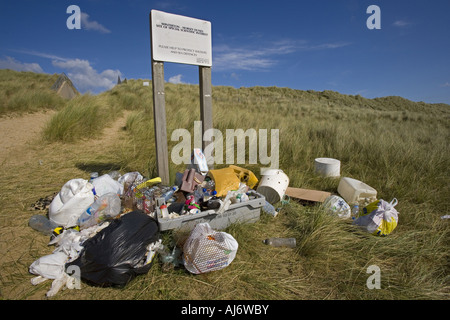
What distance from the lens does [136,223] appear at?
80.0 inches

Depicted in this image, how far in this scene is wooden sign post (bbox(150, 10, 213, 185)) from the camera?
2.87 meters

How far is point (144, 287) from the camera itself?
1781 millimetres

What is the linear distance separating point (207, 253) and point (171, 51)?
2.61m

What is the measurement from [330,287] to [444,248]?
5.03ft

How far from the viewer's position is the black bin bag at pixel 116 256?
68.3 inches

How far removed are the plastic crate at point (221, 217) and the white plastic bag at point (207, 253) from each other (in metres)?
0.31

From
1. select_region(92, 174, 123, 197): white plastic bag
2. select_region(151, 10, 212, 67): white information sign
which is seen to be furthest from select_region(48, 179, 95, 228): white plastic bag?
select_region(151, 10, 212, 67): white information sign

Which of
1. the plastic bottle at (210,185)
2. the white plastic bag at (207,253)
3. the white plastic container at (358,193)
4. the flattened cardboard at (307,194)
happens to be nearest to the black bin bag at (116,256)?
the white plastic bag at (207,253)

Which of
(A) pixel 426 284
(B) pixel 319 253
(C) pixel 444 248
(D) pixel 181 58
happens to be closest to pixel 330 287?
(B) pixel 319 253

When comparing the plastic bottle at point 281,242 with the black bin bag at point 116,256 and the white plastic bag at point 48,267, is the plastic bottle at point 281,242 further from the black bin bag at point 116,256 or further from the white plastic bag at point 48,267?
the white plastic bag at point 48,267

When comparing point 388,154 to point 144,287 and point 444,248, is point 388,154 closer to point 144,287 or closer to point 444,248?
point 444,248

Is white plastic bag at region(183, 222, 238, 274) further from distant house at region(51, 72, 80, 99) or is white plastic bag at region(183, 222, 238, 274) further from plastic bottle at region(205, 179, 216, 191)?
distant house at region(51, 72, 80, 99)

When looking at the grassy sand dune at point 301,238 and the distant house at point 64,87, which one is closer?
the grassy sand dune at point 301,238
